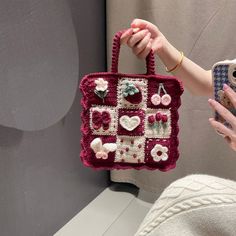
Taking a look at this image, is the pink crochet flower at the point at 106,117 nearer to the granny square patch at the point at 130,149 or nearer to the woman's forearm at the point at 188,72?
the granny square patch at the point at 130,149

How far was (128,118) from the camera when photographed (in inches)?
24.1

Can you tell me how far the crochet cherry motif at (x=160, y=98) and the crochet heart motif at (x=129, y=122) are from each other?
0.13 ft

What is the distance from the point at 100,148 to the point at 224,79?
231 millimetres

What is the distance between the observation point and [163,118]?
2.02 ft

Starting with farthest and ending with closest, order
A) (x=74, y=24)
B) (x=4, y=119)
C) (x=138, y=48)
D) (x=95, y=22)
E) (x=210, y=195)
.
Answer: (x=95, y=22), (x=74, y=24), (x=4, y=119), (x=138, y=48), (x=210, y=195)

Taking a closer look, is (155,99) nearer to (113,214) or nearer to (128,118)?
(128,118)

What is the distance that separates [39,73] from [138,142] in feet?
1.24

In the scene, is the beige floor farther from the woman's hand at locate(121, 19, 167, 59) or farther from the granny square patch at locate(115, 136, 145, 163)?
the woman's hand at locate(121, 19, 167, 59)

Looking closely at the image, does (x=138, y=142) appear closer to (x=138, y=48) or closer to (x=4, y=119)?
(x=138, y=48)

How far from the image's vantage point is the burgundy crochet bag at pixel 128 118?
1.97ft

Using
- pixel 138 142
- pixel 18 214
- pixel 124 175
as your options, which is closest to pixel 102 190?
pixel 124 175

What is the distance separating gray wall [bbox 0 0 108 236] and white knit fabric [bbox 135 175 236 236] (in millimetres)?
481

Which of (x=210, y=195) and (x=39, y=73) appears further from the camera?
(x=39, y=73)

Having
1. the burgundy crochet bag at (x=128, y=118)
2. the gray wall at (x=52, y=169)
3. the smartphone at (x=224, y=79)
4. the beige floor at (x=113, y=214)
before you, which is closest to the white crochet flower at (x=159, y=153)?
the burgundy crochet bag at (x=128, y=118)
